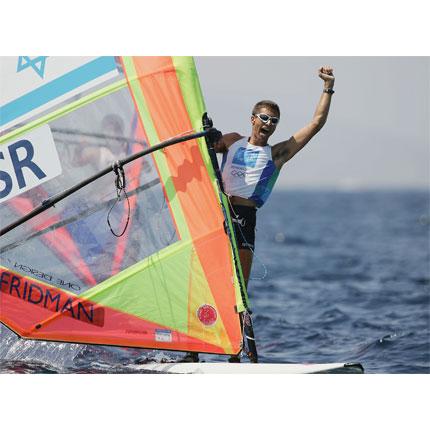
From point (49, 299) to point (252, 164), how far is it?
6.19 feet

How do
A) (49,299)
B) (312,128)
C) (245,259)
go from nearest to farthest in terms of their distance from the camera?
(312,128)
(49,299)
(245,259)

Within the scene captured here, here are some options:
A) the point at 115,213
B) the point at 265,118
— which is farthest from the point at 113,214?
the point at 265,118

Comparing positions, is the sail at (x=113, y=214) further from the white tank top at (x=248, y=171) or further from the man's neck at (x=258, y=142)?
the man's neck at (x=258, y=142)

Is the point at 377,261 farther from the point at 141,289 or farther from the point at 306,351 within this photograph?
the point at 141,289

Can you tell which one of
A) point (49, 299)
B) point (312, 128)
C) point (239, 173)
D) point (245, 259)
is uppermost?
point (312, 128)

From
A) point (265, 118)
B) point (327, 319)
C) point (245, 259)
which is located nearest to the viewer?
point (265, 118)

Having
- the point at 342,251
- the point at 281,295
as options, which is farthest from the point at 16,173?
the point at 342,251

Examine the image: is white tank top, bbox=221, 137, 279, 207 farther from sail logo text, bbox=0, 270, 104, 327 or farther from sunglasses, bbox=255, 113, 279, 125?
sail logo text, bbox=0, 270, 104, 327

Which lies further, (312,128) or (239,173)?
(239,173)

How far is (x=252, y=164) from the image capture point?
21.6 feet

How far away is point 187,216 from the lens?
6.51m

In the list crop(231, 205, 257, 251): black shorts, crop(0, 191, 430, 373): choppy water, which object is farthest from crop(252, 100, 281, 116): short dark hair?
crop(0, 191, 430, 373): choppy water

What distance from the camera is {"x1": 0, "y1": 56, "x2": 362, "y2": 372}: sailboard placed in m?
6.44

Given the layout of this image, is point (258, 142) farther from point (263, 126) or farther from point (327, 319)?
point (327, 319)
